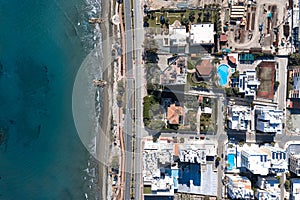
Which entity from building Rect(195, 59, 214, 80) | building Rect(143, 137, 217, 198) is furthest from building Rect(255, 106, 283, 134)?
building Rect(195, 59, 214, 80)

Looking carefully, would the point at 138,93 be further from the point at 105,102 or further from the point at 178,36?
the point at 178,36

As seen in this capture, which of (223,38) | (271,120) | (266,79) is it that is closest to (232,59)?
(223,38)

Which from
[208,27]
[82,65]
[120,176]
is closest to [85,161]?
[120,176]

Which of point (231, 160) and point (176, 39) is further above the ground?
point (176, 39)

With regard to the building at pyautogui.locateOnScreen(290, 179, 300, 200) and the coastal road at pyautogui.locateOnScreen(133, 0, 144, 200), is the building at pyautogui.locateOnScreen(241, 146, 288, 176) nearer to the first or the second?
the building at pyautogui.locateOnScreen(290, 179, 300, 200)

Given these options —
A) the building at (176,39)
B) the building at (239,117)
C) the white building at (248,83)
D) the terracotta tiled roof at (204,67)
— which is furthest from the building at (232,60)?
the building at (176,39)
